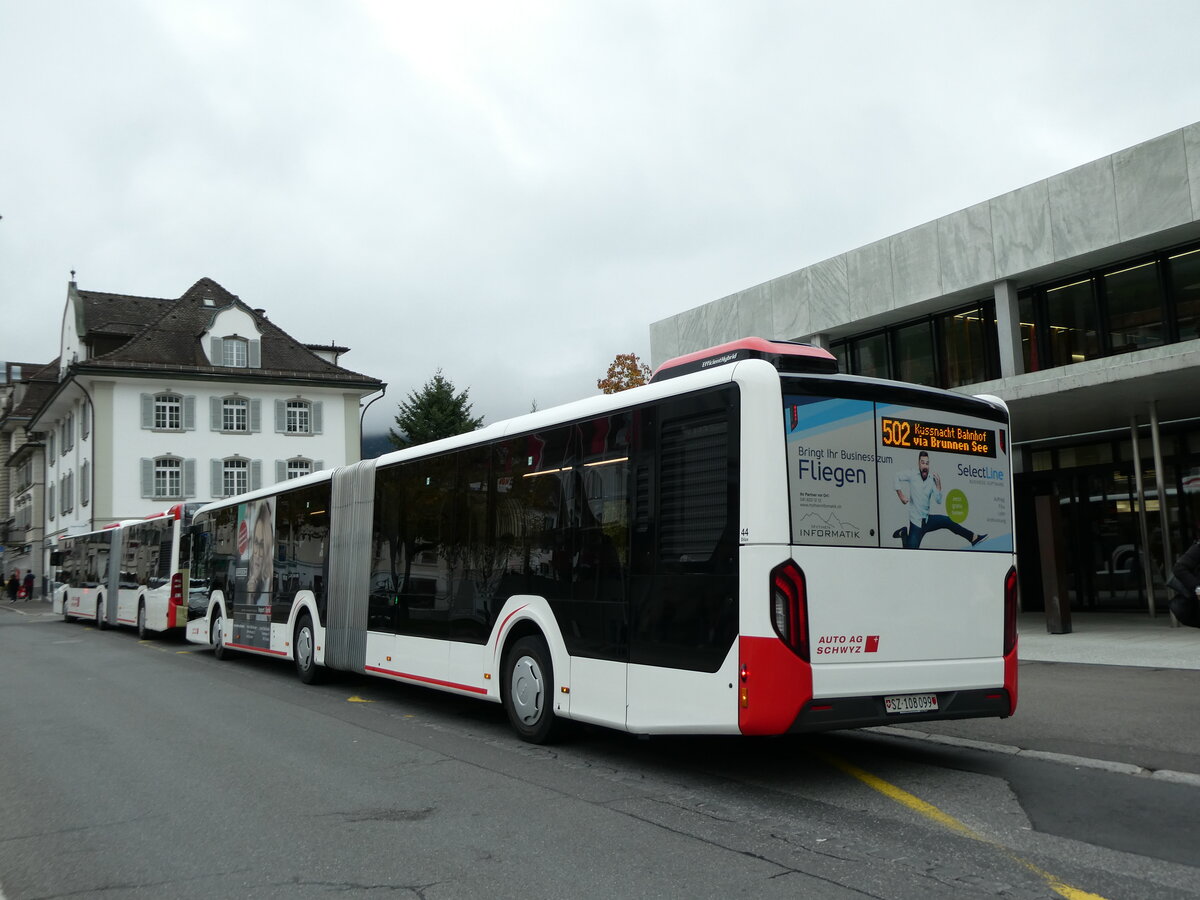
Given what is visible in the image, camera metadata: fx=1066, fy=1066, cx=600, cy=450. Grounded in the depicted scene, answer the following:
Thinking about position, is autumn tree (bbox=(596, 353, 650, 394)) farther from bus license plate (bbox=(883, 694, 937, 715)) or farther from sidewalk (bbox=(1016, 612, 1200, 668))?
bus license plate (bbox=(883, 694, 937, 715))

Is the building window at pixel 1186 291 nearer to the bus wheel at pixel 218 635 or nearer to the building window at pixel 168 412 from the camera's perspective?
the bus wheel at pixel 218 635

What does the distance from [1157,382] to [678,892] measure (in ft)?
45.7

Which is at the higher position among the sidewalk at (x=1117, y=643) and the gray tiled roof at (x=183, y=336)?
the gray tiled roof at (x=183, y=336)

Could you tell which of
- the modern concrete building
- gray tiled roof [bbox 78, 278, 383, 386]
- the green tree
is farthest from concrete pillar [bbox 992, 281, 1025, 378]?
the green tree

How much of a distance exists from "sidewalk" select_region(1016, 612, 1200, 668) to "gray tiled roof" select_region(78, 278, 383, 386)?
Answer: 41.3 meters

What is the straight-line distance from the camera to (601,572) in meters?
8.21

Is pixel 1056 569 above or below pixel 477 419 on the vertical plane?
below

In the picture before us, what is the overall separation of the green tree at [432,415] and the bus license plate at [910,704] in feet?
215

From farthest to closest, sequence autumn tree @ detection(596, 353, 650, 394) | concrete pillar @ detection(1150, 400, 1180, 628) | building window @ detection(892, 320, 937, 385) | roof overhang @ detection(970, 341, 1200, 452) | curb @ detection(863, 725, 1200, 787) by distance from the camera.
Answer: autumn tree @ detection(596, 353, 650, 394) → building window @ detection(892, 320, 937, 385) → concrete pillar @ detection(1150, 400, 1180, 628) → roof overhang @ detection(970, 341, 1200, 452) → curb @ detection(863, 725, 1200, 787)

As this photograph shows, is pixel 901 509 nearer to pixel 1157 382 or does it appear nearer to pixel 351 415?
pixel 1157 382

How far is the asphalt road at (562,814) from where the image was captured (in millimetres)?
5191

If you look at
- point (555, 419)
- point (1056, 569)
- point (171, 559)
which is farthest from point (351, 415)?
point (555, 419)

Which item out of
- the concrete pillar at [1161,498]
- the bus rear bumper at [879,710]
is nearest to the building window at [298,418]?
the concrete pillar at [1161,498]

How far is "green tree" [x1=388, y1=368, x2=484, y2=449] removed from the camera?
72.4 m
